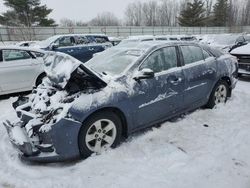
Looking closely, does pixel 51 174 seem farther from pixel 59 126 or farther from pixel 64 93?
pixel 64 93

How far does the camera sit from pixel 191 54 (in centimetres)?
468

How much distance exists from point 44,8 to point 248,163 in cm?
4030

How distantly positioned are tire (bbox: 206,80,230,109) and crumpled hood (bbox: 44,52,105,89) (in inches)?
109

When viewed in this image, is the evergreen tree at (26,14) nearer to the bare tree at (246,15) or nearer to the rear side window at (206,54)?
the rear side window at (206,54)

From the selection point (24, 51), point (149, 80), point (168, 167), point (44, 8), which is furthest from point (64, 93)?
point (44, 8)

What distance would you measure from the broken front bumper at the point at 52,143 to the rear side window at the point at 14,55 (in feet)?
13.5

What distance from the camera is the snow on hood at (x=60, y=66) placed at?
10.7ft

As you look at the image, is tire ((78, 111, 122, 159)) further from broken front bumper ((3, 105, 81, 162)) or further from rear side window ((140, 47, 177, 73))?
rear side window ((140, 47, 177, 73))

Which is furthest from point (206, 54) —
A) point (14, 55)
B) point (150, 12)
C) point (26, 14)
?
point (150, 12)

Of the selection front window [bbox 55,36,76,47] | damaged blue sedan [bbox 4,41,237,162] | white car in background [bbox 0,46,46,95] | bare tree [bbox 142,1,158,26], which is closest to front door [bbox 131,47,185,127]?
damaged blue sedan [bbox 4,41,237,162]

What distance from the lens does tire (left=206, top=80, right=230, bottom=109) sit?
513 centimetres

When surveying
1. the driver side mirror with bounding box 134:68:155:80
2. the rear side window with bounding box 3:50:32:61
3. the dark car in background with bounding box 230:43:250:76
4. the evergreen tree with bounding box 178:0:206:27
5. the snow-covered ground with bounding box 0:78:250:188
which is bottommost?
the snow-covered ground with bounding box 0:78:250:188

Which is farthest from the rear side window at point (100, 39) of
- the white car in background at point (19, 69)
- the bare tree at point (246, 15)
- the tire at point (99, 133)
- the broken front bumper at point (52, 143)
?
the bare tree at point (246, 15)

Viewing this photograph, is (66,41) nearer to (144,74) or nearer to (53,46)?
(53,46)
